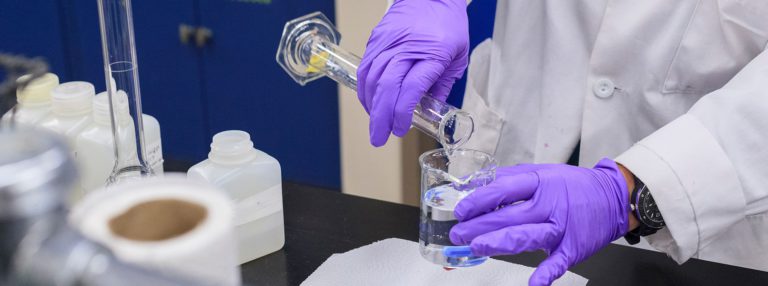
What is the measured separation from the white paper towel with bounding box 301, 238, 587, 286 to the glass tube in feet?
0.94

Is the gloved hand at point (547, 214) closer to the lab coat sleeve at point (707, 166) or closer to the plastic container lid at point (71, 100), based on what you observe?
the lab coat sleeve at point (707, 166)

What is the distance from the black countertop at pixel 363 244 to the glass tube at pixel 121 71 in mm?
220

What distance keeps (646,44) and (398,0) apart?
463 mm

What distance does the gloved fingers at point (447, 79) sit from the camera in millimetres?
1328

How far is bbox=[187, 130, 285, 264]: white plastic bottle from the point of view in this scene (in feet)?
3.35

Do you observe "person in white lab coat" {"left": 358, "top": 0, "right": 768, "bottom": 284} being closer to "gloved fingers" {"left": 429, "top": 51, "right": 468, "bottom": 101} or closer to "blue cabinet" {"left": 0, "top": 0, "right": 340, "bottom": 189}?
"gloved fingers" {"left": 429, "top": 51, "right": 468, "bottom": 101}

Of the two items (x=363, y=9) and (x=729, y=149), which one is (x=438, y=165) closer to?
(x=729, y=149)

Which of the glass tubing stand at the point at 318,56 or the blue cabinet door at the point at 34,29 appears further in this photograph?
the blue cabinet door at the point at 34,29

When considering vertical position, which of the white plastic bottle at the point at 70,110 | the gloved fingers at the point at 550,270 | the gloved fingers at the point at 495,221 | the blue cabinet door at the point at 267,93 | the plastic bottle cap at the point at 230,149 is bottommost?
the blue cabinet door at the point at 267,93

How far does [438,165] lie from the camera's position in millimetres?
994

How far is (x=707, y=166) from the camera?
1.11 meters

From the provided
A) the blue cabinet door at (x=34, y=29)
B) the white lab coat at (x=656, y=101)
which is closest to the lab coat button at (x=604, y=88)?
the white lab coat at (x=656, y=101)

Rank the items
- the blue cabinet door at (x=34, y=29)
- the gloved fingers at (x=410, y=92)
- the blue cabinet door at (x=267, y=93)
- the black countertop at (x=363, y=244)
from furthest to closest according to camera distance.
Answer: the blue cabinet door at (x=34, y=29) → the blue cabinet door at (x=267, y=93) → the gloved fingers at (x=410, y=92) → the black countertop at (x=363, y=244)

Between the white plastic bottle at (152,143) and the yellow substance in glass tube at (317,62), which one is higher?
the yellow substance in glass tube at (317,62)
